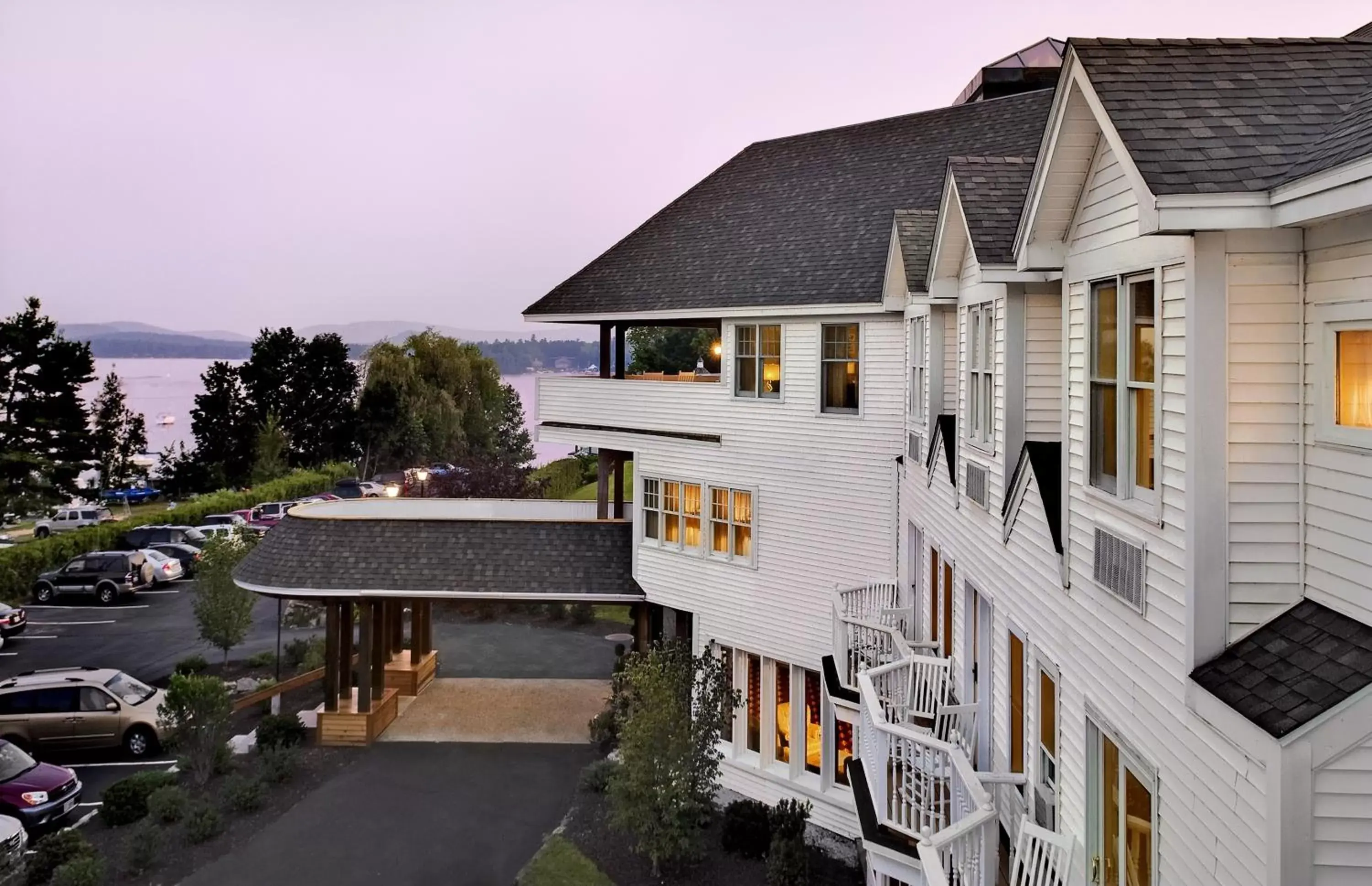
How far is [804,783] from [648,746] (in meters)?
3.48

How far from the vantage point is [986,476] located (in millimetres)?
8820

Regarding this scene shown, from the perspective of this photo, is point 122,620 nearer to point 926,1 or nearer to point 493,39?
point 926,1

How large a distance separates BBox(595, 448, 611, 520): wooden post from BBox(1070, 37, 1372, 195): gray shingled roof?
15504 millimetres

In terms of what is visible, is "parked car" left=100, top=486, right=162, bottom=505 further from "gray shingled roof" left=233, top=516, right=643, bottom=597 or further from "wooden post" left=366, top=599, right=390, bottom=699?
"gray shingled roof" left=233, top=516, right=643, bottom=597

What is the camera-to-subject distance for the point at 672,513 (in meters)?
18.3

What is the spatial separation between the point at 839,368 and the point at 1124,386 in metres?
10.4

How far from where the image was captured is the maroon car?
1585 centimetres

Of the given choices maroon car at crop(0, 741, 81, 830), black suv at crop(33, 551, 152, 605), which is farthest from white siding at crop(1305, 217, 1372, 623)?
black suv at crop(33, 551, 152, 605)

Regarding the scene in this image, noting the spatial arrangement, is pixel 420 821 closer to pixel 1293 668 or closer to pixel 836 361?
pixel 836 361

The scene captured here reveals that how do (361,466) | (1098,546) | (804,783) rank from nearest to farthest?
(1098,546) < (804,783) < (361,466)

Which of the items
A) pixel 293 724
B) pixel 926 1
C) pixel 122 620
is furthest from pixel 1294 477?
pixel 926 1

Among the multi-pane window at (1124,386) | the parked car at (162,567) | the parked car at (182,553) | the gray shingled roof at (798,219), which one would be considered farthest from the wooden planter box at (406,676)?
the multi-pane window at (1124,386)

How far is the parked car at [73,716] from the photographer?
63.4ft

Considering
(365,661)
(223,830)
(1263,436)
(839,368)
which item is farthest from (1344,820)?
(365,661)
